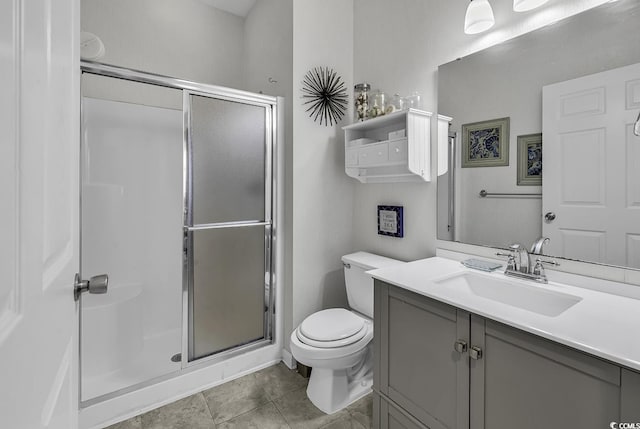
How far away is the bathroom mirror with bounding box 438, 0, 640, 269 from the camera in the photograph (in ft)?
3.84

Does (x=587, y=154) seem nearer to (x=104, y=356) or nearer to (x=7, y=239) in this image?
(x=7, y=239)

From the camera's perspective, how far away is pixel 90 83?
7.13 ft

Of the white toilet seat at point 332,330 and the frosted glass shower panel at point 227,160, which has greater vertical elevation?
the frosted glass shower panel at point 227,160

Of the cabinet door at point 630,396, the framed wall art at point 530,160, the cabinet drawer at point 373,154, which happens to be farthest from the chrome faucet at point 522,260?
the cabinet drawer at point 373,154

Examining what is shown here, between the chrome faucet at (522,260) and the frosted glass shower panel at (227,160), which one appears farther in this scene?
the frosted glass shower panel at (227,160)

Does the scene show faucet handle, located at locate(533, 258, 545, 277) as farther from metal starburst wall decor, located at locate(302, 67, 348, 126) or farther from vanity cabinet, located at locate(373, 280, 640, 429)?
metal starburst wall decor, located at locate(302, 67, 348, 126)

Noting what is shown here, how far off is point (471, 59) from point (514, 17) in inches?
9.2

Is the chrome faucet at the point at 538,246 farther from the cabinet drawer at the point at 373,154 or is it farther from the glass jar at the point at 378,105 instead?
the glass jar at the point at 378,105

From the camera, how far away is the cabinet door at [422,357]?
1.12 meters

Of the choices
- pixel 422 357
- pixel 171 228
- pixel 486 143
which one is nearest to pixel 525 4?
pixel 486 143

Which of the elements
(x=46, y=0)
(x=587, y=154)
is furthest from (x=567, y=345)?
(x=46, y=0)

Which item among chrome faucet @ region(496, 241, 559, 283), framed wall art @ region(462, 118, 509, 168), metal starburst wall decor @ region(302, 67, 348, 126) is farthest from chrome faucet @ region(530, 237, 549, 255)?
metal starburst wall decor @ region(302, 67, 348, 126)

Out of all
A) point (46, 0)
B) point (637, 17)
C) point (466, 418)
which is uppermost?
point (637, 17)

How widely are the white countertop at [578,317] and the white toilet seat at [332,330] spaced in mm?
518
